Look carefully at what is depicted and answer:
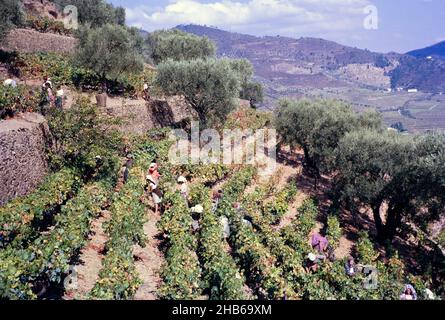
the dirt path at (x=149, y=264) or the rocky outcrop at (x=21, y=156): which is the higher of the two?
the rocky outcrop at (x=21, y=156)

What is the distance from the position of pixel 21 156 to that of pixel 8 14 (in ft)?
61.4

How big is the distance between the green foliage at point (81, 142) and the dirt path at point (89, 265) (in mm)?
3203

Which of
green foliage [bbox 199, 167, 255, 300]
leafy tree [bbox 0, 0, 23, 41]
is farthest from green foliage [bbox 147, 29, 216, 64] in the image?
green foliage [bbox 199, 167, 255, 300]

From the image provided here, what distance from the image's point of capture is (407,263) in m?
18.3

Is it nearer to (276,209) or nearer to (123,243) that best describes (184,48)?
(276,209)

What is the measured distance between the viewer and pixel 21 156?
14.5m

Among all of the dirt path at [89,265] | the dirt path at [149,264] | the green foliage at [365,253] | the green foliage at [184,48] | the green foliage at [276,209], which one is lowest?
the green foliage at [365,253]

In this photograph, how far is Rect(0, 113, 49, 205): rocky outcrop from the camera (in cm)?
1350

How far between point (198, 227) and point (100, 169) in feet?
17.7

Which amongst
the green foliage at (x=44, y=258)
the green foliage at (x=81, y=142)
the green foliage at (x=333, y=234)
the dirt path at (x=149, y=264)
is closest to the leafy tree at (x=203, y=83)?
the green foliage at (x=81, y=142)

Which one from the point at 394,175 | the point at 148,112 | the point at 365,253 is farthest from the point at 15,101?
the point at 394,175

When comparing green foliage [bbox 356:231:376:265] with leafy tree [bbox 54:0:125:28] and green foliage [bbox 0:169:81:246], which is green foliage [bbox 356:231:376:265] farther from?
leafy tree [bbox 54:0:125:28]

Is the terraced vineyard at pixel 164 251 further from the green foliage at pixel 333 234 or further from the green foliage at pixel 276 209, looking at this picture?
the green foliage at pixel 276 209

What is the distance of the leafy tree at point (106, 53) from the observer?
2864cm
